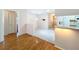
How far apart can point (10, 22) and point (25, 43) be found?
489 mm

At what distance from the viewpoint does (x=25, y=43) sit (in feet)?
7.20

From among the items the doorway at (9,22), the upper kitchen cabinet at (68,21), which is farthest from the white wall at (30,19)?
the upper kitchen cabinet at (68,21)

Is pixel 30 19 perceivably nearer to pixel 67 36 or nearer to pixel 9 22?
pixel 9 22

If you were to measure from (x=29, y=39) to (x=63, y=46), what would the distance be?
0.66 m

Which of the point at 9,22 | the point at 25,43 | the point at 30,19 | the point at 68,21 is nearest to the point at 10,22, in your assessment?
the point at 9,22

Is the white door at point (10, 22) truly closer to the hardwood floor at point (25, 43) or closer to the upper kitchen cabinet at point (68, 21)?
the hardwood floor at point (25, 43)

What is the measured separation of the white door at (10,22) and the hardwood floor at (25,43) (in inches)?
3.7
